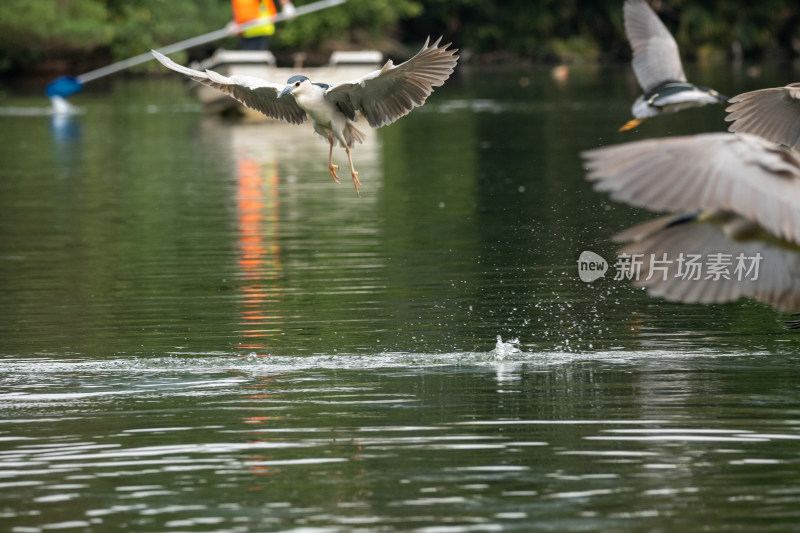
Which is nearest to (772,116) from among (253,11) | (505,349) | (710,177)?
(505,349)

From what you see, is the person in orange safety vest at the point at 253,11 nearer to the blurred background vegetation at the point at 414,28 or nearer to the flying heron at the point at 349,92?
the blurred background vegetation at the point at 414,28

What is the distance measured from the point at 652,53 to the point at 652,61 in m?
0.07

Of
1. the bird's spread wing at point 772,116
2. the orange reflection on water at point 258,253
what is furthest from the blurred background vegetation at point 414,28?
the bird's spread wing at point 772,116

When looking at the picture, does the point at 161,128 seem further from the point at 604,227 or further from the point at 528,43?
the point at 528,43

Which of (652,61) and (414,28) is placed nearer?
(652,61)

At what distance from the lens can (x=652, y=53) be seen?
39.7 ft

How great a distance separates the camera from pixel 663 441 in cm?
666

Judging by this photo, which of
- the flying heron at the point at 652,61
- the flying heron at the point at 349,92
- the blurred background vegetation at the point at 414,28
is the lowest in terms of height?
the flying heron at the point at 349,92

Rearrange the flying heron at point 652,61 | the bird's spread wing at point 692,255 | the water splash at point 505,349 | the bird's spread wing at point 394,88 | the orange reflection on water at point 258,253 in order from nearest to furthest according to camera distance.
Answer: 1. the bird's spread wing at point 692,255
2. the water splash at point 505,349
3. the bird's spread wing at point 394,88
4. the orange reflection on water at point 258,253
5. the flying heron at point 652,61

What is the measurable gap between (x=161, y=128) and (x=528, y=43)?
32.9m

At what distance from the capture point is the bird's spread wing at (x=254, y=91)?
9570 mm

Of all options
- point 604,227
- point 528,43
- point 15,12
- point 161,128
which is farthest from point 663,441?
point 528,43

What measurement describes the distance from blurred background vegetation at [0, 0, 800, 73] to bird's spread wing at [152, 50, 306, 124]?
37.7 metres

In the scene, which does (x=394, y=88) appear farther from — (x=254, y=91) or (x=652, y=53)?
(x=652, y=53)
